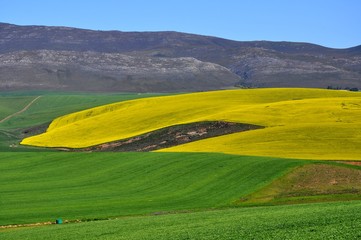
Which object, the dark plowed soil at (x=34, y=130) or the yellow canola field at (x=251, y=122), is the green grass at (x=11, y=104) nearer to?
the dark plowed soil at (x=34, y=130)

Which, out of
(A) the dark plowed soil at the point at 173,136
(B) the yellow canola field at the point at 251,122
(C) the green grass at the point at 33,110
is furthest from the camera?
(C) the green grass at the point at 33,110

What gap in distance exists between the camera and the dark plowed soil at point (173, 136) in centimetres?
6680

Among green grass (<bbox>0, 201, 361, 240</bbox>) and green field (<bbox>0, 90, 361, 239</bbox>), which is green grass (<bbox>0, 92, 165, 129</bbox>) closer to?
green field (<bbox>0, 90, 361, 239</bbox>)

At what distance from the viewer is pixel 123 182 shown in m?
46.2

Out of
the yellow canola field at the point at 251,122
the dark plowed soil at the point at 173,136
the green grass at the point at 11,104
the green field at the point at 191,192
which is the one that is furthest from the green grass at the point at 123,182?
the green grass at the point at 11,104

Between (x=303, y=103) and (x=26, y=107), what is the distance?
3135 inches

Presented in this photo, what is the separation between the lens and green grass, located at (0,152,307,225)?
3825 cm

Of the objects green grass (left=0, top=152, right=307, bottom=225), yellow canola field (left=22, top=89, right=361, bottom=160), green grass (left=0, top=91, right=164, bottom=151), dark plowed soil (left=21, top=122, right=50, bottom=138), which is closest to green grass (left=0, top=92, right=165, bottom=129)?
green grass (left=0, top=91, right=164, bottom=151)

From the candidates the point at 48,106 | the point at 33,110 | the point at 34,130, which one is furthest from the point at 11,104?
the point at 34,130

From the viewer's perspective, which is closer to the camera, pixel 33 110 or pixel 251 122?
pixel 251 122

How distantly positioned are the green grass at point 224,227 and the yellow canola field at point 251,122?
22.1 metres

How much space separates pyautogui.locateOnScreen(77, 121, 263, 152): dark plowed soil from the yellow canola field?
186 centimetres

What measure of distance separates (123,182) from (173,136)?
23.0 meters

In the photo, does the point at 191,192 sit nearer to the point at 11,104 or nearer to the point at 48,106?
the point at 48,106
